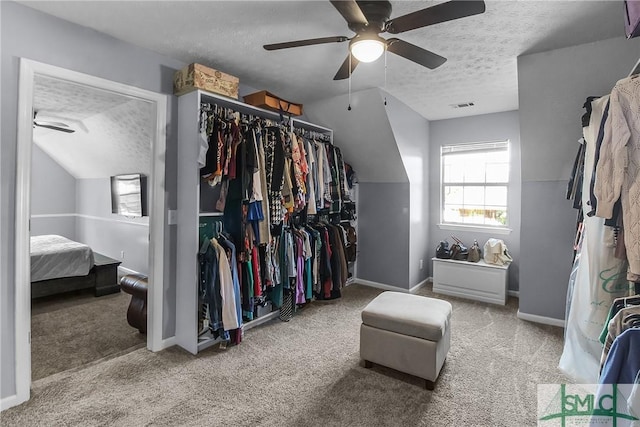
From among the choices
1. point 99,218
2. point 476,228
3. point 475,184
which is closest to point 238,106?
point 475,184

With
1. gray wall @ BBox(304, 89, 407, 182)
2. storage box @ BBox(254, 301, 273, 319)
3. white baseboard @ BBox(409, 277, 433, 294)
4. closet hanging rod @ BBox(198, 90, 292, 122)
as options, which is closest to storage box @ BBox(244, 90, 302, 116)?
closet hanging rod @ BBox(198, 90, 292, 122)

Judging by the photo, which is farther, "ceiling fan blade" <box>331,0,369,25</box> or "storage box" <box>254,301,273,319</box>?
"storage box" <box>254,301,273,319</box>

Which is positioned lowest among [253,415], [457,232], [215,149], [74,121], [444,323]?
[253,415]

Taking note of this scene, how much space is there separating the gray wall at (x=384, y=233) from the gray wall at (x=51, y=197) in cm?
586

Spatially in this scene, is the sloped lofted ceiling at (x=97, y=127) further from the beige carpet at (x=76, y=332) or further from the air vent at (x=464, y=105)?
the air vent at (x=464, y=105)

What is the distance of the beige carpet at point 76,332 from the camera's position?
2541 mm

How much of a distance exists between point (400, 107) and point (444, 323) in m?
2.72

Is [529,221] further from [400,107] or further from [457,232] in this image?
[400,107]

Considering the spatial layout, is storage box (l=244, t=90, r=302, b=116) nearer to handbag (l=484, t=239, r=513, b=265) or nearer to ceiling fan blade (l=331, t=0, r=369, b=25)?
ceiling fan blade (l=331, t=0, r=369, b=25)

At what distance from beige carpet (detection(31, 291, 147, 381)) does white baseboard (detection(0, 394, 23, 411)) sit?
0.30 meters

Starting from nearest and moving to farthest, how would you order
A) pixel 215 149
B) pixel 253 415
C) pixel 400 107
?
pixel 253 415 → pixel 215 149 → pixel 400 107

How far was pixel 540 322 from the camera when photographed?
3.26 metres

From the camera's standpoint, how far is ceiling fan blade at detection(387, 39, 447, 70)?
1880 millimetres

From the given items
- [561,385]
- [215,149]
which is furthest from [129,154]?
[561,385]
